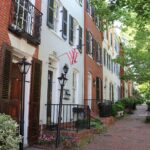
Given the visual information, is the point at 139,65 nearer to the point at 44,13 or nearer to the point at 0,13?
the point at 44,13

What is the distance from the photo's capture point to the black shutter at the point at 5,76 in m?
8.85

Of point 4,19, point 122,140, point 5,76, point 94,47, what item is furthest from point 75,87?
point 4,19

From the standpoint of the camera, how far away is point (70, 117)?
519 inches

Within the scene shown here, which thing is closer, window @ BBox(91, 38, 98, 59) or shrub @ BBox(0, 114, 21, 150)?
shrub @ BBox(0, 114, 21, 150)

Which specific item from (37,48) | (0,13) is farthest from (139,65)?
(0,13)

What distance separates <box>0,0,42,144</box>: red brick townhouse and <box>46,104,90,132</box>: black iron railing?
5.13 ft

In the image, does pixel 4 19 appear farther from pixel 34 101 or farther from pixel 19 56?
pixel 34 101

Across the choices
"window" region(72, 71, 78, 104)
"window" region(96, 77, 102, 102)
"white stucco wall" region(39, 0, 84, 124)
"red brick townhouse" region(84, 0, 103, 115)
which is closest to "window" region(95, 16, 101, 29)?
"red brick townhouse" region(84, 0, 103, 115)

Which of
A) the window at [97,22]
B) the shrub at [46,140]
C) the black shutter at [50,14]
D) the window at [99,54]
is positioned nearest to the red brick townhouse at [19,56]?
the shrub at [46,140]

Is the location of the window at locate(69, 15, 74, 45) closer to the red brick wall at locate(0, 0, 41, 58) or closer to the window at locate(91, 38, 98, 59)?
the window at locate(91, 38, 98, 59)

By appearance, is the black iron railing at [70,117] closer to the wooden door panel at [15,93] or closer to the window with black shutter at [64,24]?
the wooden door panel at [15,93]

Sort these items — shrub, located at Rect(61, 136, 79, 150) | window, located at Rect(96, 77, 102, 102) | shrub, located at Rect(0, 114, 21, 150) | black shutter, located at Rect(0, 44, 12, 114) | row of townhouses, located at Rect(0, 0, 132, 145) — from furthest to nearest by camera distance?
1. window, located at Rect(96, 77, 102, 102)
2. shrub, located at Rect(61, 136, 79, 150)
3. row of townhouses, located at Rect(0, 0, 132, 145)
4. black shutter, located at Rect(0, 44, 12, 114)
5. shrub, located at Rect(0, 114, 21, 150)

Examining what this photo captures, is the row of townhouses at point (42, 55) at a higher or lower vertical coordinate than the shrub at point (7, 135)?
higher

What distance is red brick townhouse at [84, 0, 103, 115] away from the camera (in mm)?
18938
